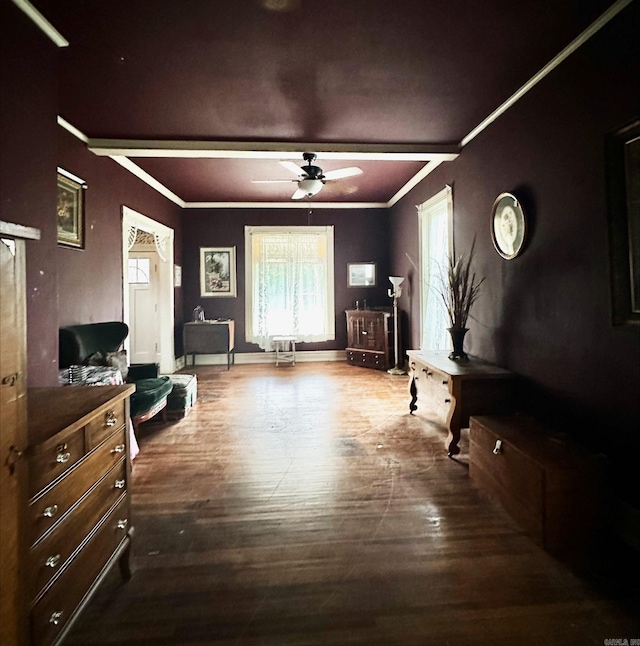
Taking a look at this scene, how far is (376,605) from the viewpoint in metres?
1.55

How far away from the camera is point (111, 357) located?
10.9 feet

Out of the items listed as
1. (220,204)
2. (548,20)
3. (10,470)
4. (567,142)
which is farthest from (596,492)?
(220,204)

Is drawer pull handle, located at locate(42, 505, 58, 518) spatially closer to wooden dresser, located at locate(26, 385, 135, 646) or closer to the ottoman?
wooden dresser, located at locate(26, 385, 135, 646)

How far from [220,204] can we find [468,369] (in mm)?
5407

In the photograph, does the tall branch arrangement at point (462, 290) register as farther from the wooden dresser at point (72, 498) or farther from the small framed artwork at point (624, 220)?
the wooden dresser at point (72, 498)

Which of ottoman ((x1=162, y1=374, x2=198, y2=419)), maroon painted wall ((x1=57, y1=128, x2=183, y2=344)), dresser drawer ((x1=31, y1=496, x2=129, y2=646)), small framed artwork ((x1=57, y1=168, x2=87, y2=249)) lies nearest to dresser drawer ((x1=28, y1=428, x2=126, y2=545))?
dresser drawer ((x1=31, y1=496, x2=129, y2=646))

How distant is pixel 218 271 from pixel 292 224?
1596 mm

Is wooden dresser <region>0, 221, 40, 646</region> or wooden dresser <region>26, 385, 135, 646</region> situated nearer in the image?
wooden dresser <region>0, 221, 40, 646</region>

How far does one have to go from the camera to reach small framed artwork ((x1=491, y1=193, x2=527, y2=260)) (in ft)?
9.46

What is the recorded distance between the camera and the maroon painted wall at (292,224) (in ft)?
22.5

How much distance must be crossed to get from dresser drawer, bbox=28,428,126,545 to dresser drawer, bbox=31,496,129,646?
198 millimetres

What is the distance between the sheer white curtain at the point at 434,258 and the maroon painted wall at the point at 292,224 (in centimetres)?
188

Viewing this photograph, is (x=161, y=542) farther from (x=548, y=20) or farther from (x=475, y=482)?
(x=548, y=20)

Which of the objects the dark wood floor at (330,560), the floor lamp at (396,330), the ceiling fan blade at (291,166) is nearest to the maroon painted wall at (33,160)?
the dark wood floor at (330,560)
